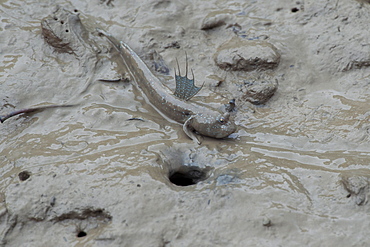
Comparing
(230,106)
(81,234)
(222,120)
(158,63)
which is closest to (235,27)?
(158,63)

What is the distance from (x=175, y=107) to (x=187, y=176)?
2.51 feet

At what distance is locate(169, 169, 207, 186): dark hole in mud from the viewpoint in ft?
10.8

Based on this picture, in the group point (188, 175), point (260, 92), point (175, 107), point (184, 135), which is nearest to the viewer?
point (188, 175)

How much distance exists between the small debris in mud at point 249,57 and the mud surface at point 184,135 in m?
0.02

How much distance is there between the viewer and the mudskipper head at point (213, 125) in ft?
11.5

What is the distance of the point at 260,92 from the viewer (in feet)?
12.9

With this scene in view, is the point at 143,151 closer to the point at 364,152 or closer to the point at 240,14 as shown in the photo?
the point at 364,152

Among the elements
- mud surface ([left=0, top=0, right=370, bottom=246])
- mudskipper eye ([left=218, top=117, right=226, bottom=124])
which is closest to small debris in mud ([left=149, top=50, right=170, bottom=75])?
mud surface ([left=0, top=0, right=370, bottom=246])

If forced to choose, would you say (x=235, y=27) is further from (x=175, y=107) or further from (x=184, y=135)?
(x=184, y=135)

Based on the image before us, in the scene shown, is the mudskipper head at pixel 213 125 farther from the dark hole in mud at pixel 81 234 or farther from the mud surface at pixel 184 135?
the dark hole in mud at pixel 81 234

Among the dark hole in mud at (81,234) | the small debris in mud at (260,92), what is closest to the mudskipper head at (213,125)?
the small debris in mud at (260,92)

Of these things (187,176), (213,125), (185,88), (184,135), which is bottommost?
(187,176)

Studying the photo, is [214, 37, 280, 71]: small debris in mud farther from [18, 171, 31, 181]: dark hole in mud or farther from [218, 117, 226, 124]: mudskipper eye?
[18, 171, 31, 181]: dark hole in mud

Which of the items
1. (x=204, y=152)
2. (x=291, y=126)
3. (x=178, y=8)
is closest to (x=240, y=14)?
(x=178, y=8)
